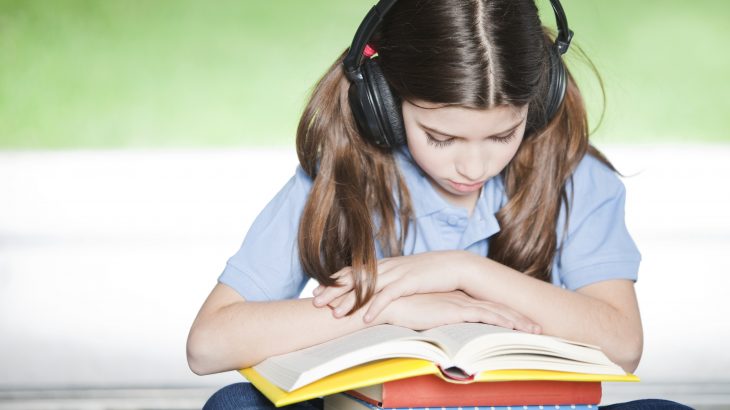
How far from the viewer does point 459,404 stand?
88cm

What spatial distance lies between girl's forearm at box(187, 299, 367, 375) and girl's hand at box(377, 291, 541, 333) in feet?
0.16

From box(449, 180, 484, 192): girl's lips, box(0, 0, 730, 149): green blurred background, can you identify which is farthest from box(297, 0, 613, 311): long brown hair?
box(0, 0, 730, 149): green blurred background

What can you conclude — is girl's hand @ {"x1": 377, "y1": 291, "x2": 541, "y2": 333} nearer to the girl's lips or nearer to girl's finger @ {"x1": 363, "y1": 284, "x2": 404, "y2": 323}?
girl's finger @ {"x1": 363, "y1": 284, "x2": 404, "y2": 323}

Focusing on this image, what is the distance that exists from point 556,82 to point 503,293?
30 cm

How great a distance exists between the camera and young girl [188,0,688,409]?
1079 millimetres

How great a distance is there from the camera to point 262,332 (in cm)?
106

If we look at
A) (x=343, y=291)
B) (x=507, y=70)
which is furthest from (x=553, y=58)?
(x=343, y=291)

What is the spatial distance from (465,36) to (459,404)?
47 centimetres

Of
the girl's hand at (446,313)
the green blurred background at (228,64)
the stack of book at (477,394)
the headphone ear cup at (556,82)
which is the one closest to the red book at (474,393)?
the stack of book at (477,394)

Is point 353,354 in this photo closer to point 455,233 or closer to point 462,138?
point 462,138

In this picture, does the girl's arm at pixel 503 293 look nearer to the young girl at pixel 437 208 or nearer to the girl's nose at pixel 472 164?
the young girl at pixel 437 208

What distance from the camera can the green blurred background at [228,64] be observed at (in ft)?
13.2

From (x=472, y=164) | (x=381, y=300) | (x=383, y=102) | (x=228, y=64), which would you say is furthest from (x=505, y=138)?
(x=228, y=64)

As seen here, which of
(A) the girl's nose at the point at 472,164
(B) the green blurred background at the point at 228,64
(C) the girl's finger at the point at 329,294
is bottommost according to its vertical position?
(B) the green blurred background at the point at 228,64
